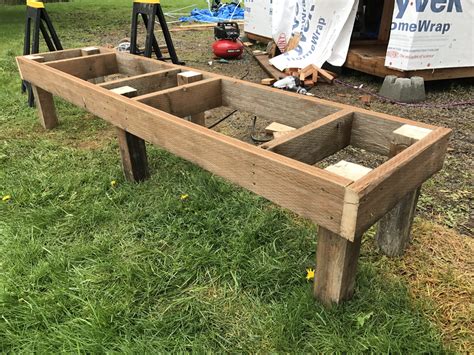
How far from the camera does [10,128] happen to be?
15.7 feet

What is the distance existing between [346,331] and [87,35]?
1195cm

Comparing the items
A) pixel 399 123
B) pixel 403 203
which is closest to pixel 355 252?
pixel 403 203

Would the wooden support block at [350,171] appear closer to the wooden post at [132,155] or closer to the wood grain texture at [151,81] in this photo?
the wooden post at [132,155]

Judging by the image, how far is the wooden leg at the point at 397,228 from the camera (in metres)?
2.38

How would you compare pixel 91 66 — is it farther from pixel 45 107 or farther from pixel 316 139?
pixel 316 139

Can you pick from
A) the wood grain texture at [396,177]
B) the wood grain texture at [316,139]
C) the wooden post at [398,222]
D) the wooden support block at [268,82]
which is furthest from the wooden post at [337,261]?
the wooden support block at [268,82]

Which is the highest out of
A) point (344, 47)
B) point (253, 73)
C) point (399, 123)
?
point (399, 123)

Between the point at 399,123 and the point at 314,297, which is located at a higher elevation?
the point at 399,123

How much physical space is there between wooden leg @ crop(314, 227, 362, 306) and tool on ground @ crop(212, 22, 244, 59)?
7.16 meters

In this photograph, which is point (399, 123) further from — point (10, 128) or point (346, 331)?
point (10, 128)

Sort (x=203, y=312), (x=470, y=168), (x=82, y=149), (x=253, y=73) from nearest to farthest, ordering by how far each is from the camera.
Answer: (x=203, y=312) < (x=470, y=168) < (x=82, y=149) < (x=253, y=73)

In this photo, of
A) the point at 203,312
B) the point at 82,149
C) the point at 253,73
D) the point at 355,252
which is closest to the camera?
the point at 355,252

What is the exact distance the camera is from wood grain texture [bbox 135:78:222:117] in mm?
2934

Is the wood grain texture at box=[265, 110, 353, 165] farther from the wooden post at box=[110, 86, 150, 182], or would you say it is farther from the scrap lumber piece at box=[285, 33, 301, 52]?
the scrap lumber piece at box=[285, 33, 301, 52]
